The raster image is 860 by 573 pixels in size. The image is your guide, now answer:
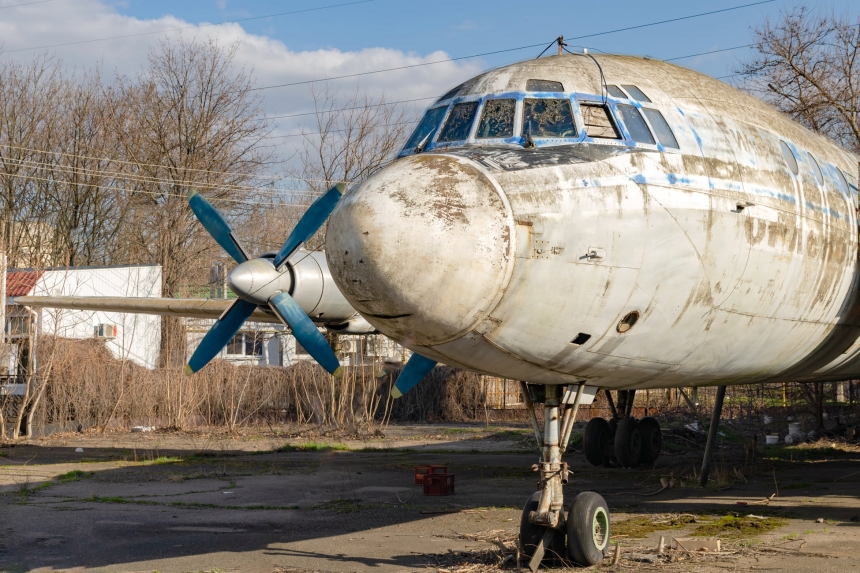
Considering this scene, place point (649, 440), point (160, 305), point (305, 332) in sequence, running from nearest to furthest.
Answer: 1. point (305, 332)
2. point (649, 440)
3. point (160, 305)

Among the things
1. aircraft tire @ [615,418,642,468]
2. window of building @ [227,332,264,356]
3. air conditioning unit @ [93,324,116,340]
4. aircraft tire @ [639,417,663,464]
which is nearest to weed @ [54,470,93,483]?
aircraft tire @ [615,418,642,468]

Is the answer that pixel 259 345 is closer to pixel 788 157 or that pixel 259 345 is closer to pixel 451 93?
pixel 451 93

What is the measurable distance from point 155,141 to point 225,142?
344 cm

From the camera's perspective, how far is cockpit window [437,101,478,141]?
8273 millimetres

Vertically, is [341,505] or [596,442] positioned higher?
[596,442]

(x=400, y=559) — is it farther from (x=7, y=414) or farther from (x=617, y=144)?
(x=7, y=414)

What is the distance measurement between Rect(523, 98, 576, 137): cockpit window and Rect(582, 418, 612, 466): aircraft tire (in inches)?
394

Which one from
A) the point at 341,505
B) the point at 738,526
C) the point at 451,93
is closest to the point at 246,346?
the point at 341,505

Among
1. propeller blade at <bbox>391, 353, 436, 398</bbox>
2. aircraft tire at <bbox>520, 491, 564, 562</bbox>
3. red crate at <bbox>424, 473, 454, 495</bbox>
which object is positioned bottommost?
red crate at <bbox>424, 473, 454, 495</bbox>

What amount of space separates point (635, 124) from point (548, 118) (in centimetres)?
80

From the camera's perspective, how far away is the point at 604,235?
718 cm

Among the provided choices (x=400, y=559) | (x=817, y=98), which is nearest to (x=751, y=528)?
(x=400, y=559)

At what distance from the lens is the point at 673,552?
8516mm

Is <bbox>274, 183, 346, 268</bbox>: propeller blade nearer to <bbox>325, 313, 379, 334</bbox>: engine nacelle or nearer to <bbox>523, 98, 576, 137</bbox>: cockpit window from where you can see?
<bbox>325, 313, 379, 334</bbox>: engine nacelle
